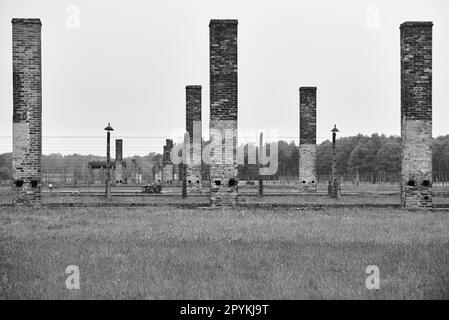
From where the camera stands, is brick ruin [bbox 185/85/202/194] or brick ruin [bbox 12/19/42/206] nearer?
brick ruin [bbox 12/19/42/206]

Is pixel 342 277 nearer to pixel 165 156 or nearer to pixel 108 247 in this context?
pixel 108 247

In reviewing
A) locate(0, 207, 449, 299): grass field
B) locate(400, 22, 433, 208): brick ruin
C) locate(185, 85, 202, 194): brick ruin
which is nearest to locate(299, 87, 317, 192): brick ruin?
locate(185, 85, 202, 194): brick ruin

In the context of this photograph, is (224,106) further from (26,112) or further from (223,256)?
(223,256)

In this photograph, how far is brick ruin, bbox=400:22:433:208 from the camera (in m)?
17.9

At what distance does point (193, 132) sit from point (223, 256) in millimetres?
23362

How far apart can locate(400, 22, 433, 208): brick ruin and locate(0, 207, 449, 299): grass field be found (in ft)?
11.8

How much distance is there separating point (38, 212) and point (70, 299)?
424 inches

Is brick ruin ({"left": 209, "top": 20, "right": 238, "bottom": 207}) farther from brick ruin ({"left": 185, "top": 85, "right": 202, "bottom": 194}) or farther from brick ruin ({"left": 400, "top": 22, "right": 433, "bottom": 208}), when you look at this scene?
brick ruin ({"left": 185, "top": 85, "right": 202, "bottom": 194})

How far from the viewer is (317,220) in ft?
45.3

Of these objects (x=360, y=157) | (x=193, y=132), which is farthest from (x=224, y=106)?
(x=360, y=157)

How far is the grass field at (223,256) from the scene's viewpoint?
20.8ft

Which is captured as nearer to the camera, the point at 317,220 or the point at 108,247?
the point at 108,247

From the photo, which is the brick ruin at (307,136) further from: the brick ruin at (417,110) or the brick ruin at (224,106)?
the brick ruin at (224,106)
